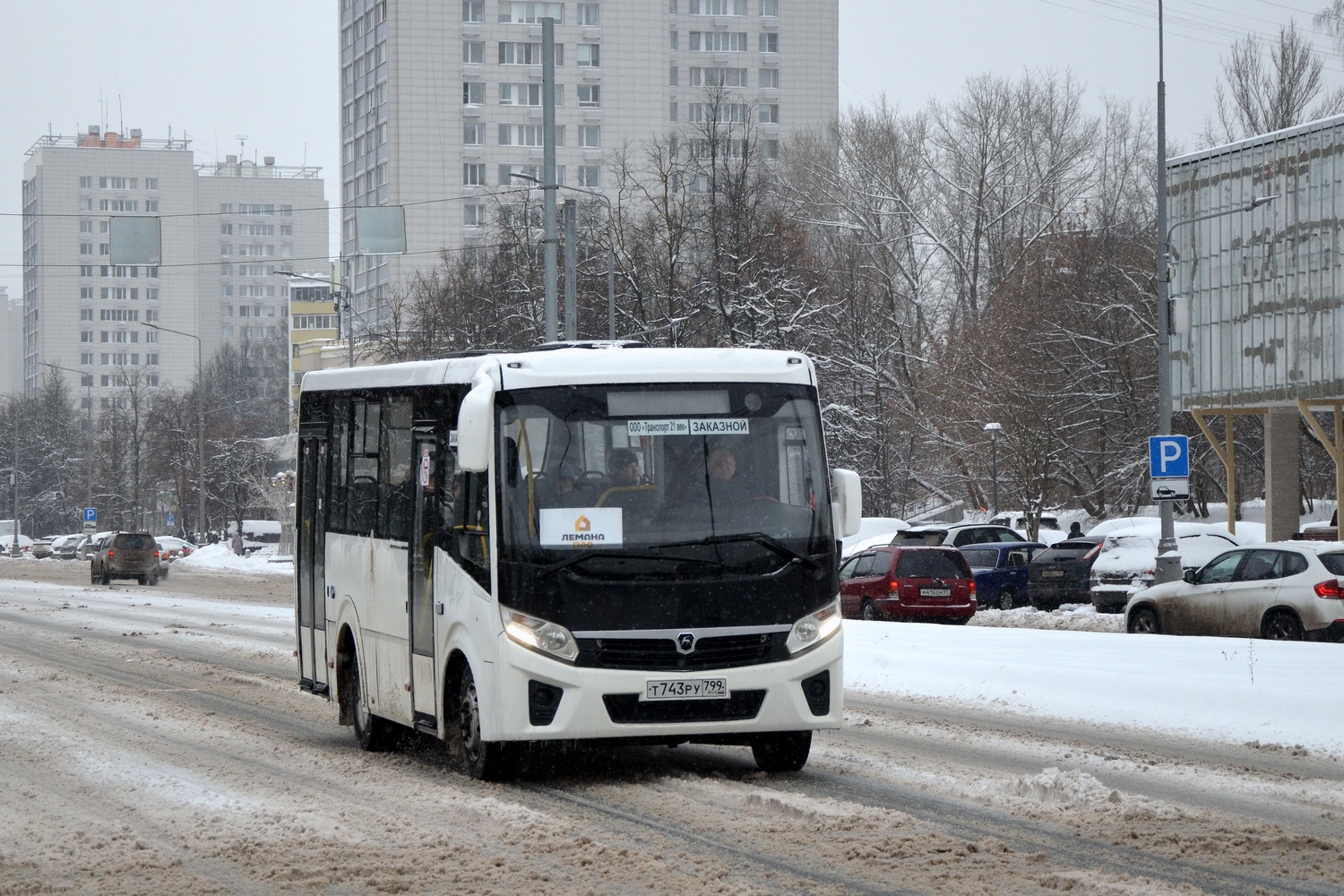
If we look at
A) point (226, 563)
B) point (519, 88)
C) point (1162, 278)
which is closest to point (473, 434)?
point (1162, 278)

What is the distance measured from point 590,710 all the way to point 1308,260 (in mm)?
33051

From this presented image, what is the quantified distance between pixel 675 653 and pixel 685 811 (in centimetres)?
112

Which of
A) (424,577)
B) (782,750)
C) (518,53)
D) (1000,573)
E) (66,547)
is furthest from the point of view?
(518,53)

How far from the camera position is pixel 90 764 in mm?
11656

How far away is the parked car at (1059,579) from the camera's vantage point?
34094mm

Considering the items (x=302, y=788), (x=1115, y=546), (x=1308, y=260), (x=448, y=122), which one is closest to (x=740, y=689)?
(x=302, y=788)

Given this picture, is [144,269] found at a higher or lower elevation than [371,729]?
higher

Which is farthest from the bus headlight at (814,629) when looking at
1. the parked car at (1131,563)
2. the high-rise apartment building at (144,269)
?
the high-rise apartment building at (144,269)

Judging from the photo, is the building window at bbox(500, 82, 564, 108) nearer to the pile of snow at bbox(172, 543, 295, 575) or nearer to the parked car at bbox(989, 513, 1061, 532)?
the pile of snow at bbox(172, 543, 295, 575)

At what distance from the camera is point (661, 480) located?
34.0 ft

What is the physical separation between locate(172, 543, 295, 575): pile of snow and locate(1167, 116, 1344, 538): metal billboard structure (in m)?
30.1

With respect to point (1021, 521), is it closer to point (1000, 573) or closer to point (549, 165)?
point (1000, 573)

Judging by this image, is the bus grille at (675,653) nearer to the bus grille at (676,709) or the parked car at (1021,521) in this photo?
the bus grille at (676,709)

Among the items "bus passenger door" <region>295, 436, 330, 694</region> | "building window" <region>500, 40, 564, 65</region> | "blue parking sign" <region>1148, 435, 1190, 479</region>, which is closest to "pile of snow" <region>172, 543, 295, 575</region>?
"blue parking sign" <region>1148, 435, 1190, 479</region>
